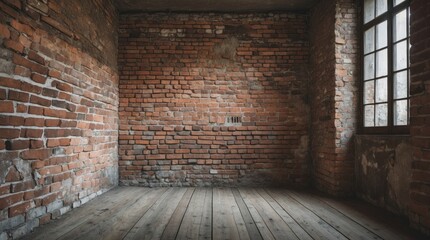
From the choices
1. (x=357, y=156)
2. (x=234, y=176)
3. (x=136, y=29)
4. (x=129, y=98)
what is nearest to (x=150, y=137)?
(x=129, y=98)

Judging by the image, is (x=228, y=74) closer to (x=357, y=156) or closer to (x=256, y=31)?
(x=256, y=31)

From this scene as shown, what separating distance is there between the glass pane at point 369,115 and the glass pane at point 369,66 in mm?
408

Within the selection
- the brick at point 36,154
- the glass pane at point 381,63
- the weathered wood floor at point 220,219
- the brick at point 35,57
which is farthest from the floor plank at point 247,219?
the brick at point 35,57

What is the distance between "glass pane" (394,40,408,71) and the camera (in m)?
2.96

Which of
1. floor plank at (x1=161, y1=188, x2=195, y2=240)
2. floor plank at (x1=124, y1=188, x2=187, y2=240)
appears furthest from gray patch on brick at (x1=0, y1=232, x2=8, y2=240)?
floor plank at (x1=161, y1=188, x2=195, y2=240)

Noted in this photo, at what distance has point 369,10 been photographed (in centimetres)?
364

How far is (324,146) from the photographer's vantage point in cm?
409

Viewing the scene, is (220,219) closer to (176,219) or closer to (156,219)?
(176,219)

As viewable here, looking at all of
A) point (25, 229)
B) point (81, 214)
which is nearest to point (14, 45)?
point (25, 229)

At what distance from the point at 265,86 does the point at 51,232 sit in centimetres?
361

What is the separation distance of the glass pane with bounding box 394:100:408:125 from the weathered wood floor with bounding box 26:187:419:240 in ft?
3.48

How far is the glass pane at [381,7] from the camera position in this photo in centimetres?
335

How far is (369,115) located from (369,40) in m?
1.01

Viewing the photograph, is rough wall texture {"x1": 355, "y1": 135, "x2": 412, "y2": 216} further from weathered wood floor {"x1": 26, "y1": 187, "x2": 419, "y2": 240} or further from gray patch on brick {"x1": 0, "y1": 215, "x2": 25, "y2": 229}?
gray patch on brick {"x1": 0, "y1": 215, "x2": 25, "y2": 229}
